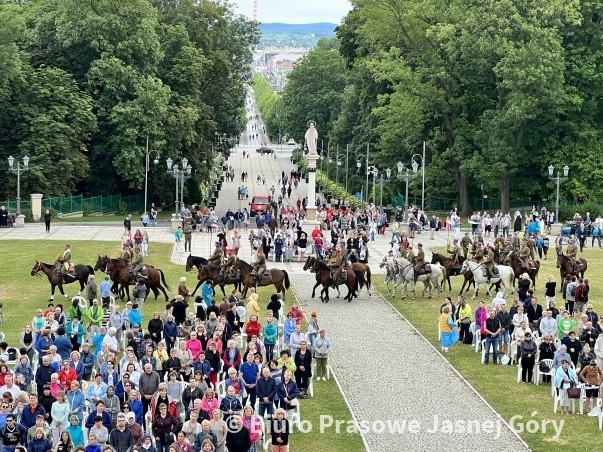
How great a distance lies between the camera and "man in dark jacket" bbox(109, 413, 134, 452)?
17625mm

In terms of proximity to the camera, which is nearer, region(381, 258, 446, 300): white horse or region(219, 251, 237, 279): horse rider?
region(219, 251, 237, 279): horse rider

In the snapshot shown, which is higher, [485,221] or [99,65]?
[99,65]

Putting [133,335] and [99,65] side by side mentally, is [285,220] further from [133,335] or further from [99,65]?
[133,335]

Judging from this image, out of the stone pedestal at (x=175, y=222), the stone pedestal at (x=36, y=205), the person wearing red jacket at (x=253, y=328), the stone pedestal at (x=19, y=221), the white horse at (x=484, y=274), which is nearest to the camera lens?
the person wearing red jacket at (x=253, y=328)

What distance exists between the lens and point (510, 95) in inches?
2534

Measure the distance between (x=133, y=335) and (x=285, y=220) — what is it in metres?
31.7

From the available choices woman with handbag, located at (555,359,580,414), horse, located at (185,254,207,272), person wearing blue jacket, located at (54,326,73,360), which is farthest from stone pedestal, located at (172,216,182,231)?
woman with handbag, located at (555,359,580,414)

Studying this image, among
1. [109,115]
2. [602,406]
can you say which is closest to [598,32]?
[109,115]

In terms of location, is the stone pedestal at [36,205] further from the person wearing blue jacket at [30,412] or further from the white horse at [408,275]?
the person wearing blue jacket at [30,412]

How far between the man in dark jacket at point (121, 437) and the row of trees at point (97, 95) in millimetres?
49906

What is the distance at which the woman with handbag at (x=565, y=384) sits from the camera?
2262cm

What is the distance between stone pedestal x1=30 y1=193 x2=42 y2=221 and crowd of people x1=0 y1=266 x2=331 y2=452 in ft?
126

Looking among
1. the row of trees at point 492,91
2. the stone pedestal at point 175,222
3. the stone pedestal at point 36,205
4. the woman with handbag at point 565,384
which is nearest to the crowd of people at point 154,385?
the woman with handbag at point 565,384

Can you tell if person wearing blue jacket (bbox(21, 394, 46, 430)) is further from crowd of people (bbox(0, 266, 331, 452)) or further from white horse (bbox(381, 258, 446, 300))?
white horse (bbox(381, 258, 446, 300))
